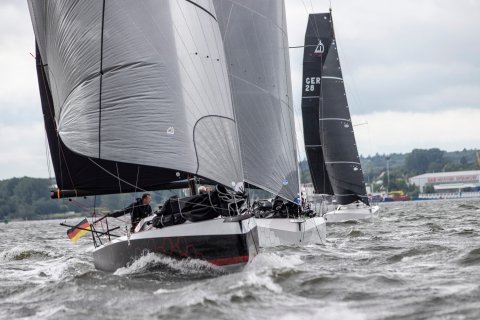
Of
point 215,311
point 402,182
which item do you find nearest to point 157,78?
point 215,311

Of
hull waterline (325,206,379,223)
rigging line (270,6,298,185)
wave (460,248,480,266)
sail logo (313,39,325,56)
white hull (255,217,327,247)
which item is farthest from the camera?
hull waterline (325,206,379,223)

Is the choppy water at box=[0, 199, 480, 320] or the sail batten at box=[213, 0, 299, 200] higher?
the sail batten at box=[213, 0, 299, 200]

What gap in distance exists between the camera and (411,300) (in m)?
9.59

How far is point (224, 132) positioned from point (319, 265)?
2588mm

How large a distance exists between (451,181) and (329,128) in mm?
139566

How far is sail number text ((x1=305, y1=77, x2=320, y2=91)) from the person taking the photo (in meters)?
32.9

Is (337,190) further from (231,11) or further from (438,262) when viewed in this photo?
(438,262)

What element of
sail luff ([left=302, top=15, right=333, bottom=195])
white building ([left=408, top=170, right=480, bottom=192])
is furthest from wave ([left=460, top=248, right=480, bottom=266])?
white building ([left=408, top=170, right=480, bottom=192])

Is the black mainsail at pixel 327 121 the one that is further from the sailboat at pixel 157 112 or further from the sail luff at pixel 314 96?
the sailboat at pixel 157 112

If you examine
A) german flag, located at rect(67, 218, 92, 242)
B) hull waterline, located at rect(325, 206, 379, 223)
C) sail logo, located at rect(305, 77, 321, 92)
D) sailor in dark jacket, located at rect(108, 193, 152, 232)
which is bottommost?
hull waterline, located at rect(325, 206, 379, 223)

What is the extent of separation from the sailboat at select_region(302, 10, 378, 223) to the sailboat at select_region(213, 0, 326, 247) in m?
13.2

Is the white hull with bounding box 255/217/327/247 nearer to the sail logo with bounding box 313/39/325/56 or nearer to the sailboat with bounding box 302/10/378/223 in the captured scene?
the sailboat with bounding box 302/10/378/223

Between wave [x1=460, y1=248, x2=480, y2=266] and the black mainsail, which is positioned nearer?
wave [x1=460, y1=248, x2=480, y2=266]

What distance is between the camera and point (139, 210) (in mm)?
14664
